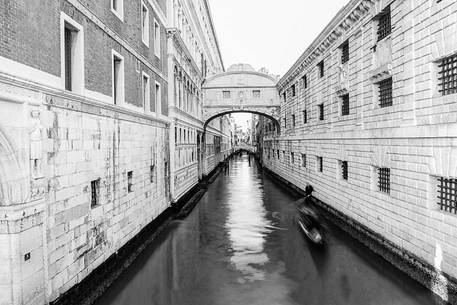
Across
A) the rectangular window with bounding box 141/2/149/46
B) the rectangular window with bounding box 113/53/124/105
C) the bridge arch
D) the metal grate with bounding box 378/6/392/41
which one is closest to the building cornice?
the metal grate with bounding box 378/6/392/41

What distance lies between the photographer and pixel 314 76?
20.2 metres

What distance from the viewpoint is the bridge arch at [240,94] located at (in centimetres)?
3297

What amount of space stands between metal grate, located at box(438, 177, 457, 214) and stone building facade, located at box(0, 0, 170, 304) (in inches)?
348

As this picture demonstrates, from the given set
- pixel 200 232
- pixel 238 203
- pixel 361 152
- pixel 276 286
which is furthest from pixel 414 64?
pixel 238 203

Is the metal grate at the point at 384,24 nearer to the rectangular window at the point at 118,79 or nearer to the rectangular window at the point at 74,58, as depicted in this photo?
the rectangular window at the point at 118,79

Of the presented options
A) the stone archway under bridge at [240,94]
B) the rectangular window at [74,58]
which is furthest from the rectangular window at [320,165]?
the rectangular window at [74,58]

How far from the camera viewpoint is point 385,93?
11.4 meters

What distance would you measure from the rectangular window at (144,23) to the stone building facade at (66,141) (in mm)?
422

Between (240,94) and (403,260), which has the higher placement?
(240,94)

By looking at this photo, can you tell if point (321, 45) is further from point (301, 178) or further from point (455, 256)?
point (455, 256)

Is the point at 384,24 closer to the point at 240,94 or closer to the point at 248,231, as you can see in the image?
the point at 248,231

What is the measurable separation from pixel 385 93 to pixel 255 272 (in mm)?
7444

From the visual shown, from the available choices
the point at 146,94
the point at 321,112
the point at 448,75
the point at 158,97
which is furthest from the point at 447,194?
the point at 158,97

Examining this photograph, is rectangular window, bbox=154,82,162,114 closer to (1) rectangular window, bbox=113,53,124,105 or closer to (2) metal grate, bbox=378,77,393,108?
(1) rectangular window, bbox=113,53,124,105
